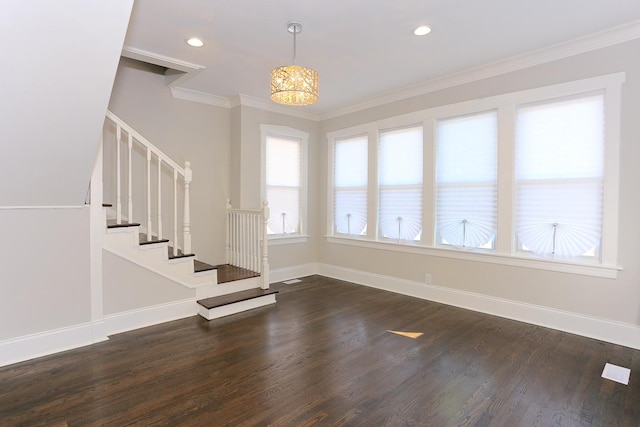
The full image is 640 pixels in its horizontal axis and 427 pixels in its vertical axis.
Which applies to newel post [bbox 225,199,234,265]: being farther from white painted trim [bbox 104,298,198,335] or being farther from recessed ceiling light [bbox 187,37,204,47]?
recessed ceiling light [bbox 187,37,204,47]

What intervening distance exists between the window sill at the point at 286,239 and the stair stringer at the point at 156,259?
1407mm

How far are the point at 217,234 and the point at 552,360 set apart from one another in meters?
4.24

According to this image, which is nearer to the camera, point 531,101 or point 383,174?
point 531,101

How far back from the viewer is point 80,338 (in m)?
2.94

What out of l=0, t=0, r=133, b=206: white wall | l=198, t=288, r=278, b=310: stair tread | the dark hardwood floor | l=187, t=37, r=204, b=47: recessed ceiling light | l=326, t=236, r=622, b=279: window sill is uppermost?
l=187, t=37, r=204, b=47: recessed ceiling light

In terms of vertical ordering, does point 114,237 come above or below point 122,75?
below

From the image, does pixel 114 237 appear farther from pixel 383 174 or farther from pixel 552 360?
pixel 552 360

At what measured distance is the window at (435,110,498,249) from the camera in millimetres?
3785

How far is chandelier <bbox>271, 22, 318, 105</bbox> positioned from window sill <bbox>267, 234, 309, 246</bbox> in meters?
2.78

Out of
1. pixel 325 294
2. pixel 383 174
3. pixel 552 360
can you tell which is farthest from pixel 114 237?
pixel 552 360

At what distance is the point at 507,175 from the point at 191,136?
4.12 metres

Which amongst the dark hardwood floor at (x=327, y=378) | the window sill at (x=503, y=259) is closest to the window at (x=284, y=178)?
the window sill at (x=503, y=259)

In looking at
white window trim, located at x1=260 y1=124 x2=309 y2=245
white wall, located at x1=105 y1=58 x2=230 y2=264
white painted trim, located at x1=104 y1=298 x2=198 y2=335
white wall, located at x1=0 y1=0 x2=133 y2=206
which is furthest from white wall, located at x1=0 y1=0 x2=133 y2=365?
white window trim, located at x1=260 y1=124 x2=309 y2=245

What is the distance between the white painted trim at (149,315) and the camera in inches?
125
